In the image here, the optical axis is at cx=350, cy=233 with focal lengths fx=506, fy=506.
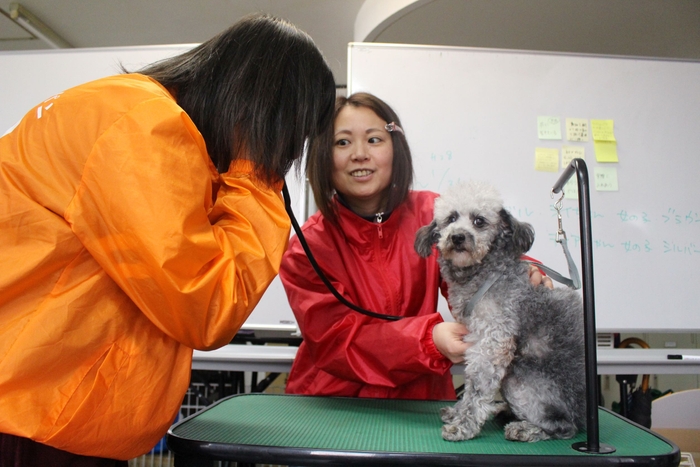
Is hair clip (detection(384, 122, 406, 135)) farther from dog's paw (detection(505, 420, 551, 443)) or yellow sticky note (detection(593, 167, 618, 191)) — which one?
yellow sticky note (detection(593, 167, 618, 191))

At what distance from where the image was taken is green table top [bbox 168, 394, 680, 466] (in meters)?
0.85

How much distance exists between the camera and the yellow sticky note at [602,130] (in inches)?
92.7

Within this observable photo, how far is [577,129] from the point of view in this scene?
7.73ft

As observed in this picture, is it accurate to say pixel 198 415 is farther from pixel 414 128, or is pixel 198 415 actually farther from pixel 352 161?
pixel 414 128

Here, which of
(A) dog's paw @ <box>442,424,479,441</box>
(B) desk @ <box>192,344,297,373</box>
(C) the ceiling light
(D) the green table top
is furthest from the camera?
(C) the ceiling light

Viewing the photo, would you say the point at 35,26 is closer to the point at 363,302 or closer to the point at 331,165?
the point at 331,165

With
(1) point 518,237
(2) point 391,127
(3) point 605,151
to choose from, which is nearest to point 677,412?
(3) point 605,151

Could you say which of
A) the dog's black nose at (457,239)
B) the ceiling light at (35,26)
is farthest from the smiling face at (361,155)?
the ceiling light at (35,26)

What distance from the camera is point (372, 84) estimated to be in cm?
241

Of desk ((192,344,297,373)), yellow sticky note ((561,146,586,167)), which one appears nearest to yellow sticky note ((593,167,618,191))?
yellow sticky note ((561,146,586,167))

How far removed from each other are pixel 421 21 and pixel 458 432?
11.2 feet

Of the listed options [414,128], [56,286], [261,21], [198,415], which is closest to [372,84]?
[414,128]

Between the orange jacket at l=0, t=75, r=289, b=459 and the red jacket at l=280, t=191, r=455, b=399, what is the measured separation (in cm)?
60

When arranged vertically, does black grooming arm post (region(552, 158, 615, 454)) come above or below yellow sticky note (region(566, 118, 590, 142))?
below
